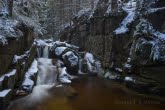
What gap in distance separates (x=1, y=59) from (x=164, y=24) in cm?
1203

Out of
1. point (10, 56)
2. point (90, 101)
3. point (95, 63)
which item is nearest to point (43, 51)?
point (95, 63)

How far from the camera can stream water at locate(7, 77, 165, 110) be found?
38.6ft

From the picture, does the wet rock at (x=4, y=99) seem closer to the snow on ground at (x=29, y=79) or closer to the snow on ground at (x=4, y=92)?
the snow on ground at (x=4, y=92)

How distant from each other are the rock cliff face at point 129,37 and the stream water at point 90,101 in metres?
1.60

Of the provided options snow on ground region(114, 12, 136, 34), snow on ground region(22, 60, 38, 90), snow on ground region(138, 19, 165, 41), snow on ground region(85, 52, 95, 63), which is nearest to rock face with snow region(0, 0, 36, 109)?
snow on ground region(22, 60, 38, 90)

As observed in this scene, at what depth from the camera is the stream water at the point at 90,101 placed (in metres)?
11.8

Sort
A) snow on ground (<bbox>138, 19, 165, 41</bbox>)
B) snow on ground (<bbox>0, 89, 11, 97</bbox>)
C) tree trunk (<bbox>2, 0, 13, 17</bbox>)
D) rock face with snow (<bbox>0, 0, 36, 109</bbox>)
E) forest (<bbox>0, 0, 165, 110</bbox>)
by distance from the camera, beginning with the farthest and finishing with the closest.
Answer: snow on ground (<bbox>138, 19, 165, 41</bbox>)
tree trunk (<bbox>2, 0, 13, 17</bbox>)
forest (<bbox>0, 0, 165, 110</bbox>)
rock face with snow (<bbox>0, 0, 36, 109</bbox>)
snow on ground (<bbox>0, 89, 11, 97</bbox>)

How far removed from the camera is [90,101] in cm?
1310

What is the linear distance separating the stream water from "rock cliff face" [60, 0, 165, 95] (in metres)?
1.60

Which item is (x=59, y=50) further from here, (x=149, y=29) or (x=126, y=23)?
(x=149, y=29)

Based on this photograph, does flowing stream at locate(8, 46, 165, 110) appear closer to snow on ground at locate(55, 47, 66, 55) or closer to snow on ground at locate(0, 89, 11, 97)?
snow on ground at locate(0, 89, 11, 97)

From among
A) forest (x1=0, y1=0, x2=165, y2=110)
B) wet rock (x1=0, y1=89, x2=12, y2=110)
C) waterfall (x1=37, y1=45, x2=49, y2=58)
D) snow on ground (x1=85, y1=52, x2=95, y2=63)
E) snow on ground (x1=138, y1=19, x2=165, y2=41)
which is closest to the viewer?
wet rock (x1=0, y1=89, x2=12, y2=110)

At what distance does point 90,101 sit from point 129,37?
28.1ft

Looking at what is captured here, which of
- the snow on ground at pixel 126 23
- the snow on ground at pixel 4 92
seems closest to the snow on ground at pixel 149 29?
the snow on ground at pixel 126 23
